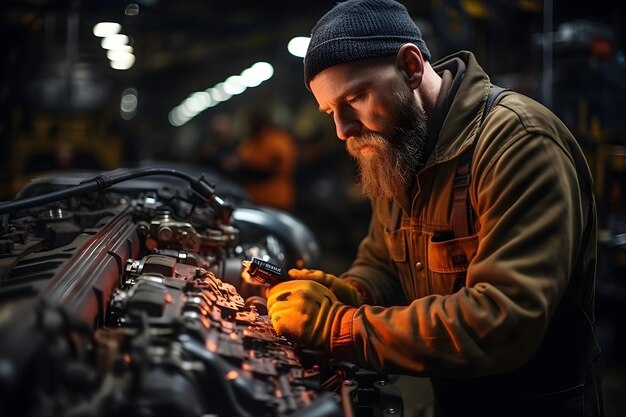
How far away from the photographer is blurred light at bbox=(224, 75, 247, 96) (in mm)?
8266

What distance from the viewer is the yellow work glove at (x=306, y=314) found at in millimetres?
1461

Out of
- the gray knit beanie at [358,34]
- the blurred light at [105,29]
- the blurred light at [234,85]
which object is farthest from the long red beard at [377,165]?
the blurred light at [234,85]

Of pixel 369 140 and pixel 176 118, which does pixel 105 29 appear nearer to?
pixel 369 140

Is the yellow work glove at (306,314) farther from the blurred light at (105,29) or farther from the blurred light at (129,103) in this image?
the blurred light at (129,103)

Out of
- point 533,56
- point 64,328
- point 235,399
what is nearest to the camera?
point 64,328

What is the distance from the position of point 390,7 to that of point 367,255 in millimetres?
861

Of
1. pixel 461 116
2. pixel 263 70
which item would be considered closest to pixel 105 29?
pixel 263 70

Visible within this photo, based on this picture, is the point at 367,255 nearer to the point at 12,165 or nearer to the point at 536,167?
the point at 536,167

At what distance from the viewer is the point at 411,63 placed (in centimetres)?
163

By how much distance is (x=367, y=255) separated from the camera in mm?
2139

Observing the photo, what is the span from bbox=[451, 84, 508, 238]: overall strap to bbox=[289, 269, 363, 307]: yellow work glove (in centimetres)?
43

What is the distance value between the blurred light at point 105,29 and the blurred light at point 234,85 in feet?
11.6

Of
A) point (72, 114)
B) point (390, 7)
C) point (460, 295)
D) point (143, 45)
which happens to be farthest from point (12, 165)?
point (460, 295)

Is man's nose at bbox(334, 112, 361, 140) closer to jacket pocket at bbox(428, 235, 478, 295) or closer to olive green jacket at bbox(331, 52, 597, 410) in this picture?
olive green jacket at bbox(331, 52, 597, 410)
